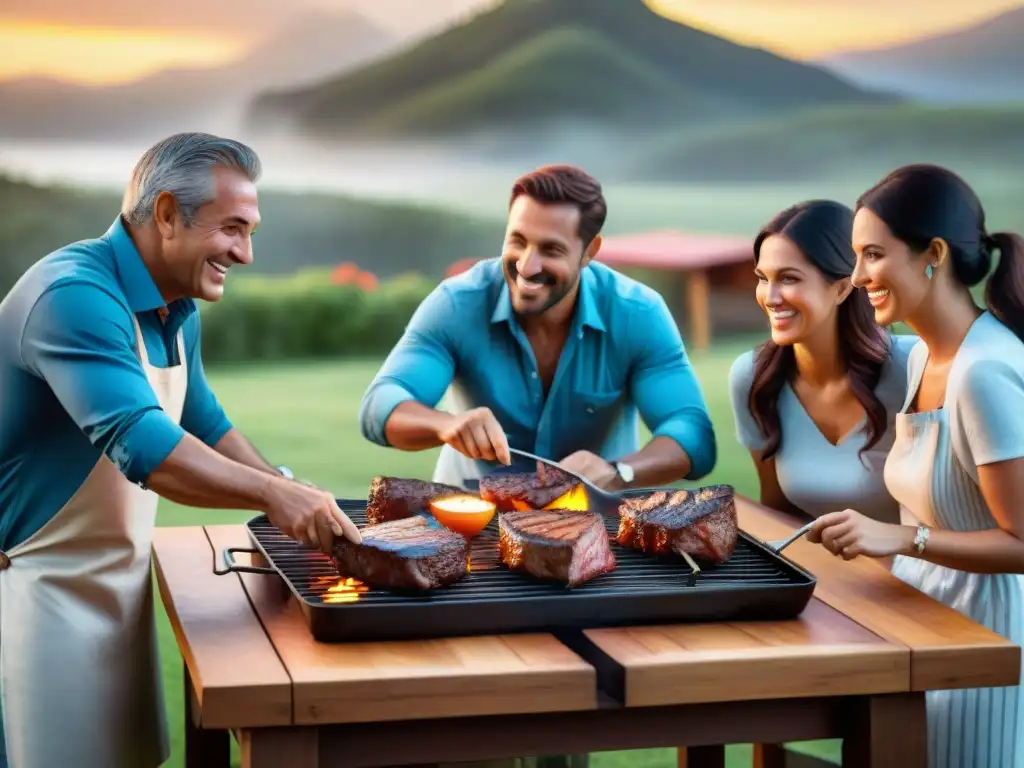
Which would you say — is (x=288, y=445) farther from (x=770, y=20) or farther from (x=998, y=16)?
(x=998, y=16)

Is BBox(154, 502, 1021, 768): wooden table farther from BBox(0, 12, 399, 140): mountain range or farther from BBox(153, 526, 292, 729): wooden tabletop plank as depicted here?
BBox(0, 12, 399, 140): mountain range

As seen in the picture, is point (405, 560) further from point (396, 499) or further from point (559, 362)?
point (559, 362)

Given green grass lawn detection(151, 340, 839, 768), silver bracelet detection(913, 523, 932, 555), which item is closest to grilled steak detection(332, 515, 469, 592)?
silver bracelet detection(913, 523, 932, 555)

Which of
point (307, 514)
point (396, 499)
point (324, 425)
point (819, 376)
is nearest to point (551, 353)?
point (819, 376)

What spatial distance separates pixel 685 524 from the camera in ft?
8.75

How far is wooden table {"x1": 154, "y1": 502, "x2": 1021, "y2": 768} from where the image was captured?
2166 millimetres

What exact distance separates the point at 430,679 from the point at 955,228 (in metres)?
1.57

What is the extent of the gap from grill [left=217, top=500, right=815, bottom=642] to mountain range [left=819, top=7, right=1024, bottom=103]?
A: 49.3 feet

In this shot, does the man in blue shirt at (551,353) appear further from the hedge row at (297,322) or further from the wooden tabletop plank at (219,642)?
the hedge row at (297,322)

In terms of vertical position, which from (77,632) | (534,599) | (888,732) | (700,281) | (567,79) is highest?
(567,79)

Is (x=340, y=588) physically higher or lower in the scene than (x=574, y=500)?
lower

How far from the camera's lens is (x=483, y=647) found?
2.33 m

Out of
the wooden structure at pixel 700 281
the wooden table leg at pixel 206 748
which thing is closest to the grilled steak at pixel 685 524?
the wooden table leg at pixel 206 748

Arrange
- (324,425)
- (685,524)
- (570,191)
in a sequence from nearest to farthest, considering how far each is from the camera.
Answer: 1. (685,524)
2. (570,191)
3. (324,425)
